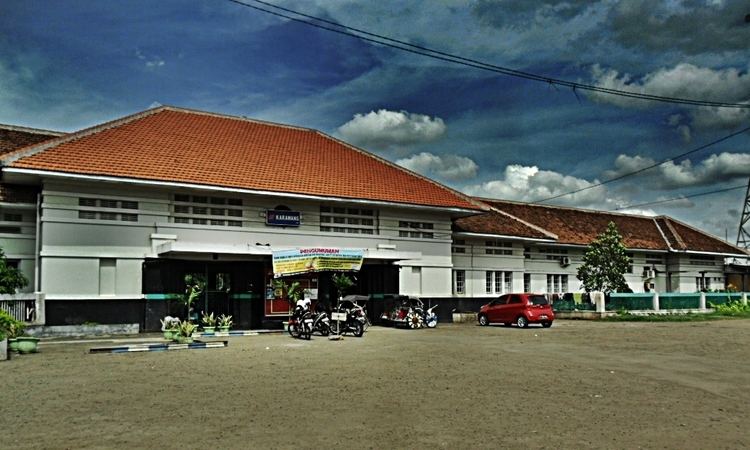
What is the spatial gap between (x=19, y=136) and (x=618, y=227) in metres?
36.1

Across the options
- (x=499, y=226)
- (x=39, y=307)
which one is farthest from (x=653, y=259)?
(x=39, y=307)

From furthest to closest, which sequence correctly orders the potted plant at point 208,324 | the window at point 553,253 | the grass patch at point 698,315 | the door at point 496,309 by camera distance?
the window at point 553,253 < the grass patch at point 698,315 < the door at point 496,309 < the potted plant at point 208,324

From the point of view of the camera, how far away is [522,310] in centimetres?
2656

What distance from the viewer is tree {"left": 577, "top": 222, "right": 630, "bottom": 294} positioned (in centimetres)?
3547

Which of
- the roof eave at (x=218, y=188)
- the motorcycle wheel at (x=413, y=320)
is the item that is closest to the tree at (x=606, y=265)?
the roof eave at (x=218, y=188)

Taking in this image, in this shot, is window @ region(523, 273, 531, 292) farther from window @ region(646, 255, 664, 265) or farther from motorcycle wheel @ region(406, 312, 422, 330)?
motorcycle wheel @ region(406, 312, 422, 330)

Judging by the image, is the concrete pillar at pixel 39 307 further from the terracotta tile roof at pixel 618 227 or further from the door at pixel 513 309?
the terracotta tile roof at pixel 618 227

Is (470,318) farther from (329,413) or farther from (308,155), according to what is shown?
(329,413)

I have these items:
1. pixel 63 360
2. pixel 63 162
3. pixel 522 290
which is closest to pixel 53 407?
pixel 63 360

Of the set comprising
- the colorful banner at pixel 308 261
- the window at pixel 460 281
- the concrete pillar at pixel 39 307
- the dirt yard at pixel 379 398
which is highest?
the colorful banner at pixel 308 261

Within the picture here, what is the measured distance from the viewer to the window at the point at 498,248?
34.5 metres

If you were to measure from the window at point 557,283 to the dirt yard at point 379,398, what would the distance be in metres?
21.3

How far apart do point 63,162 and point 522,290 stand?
77.1ft

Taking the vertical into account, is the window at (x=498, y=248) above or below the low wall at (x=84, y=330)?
above
